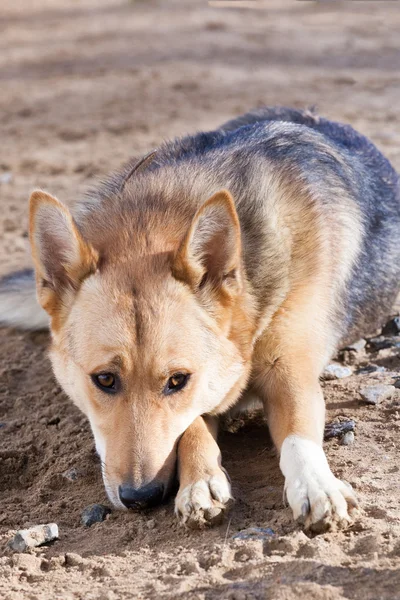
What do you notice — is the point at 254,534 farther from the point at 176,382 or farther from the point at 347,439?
the point at 347,439

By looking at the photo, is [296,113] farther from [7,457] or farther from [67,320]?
[7,457]

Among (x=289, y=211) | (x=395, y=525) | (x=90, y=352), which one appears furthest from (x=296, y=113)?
(x=395, y=525)

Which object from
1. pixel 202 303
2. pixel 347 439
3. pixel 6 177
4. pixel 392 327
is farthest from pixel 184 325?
pixel 6 177

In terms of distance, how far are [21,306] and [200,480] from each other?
249 cm

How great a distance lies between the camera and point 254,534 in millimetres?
3160

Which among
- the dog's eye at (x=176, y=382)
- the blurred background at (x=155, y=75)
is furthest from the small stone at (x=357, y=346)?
the blurred background at (x=155, y=75)

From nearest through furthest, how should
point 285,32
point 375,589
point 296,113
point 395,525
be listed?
point 375,589 → point 395,525 → point 296,113 → point 285,32

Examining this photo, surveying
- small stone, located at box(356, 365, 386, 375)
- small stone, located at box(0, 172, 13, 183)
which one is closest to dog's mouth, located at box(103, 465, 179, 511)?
small stone, located at box(356, 365, 386, 375)

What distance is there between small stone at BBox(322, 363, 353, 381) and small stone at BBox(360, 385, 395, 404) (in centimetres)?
29

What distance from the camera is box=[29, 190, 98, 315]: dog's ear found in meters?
3.51

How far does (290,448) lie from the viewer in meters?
3.51

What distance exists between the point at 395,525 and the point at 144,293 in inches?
52.0

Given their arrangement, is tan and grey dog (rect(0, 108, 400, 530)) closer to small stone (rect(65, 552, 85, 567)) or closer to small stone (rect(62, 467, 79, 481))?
small stone (rect(65, 552, 85, 567))

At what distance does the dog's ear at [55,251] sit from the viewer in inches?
138
